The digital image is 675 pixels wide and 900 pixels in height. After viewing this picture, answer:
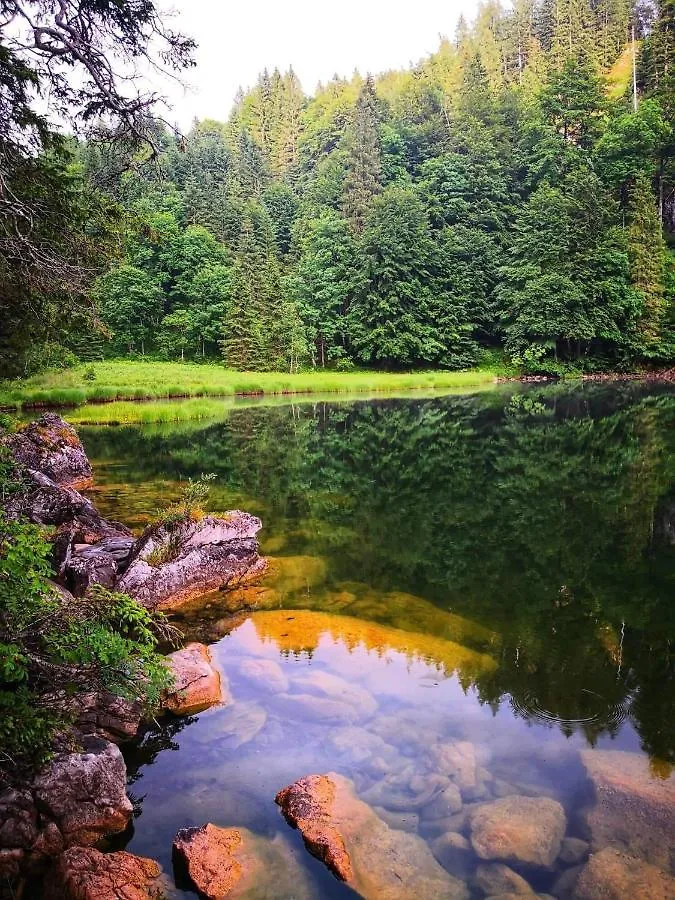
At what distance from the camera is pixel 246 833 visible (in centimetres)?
419

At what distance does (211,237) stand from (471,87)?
1491 inches

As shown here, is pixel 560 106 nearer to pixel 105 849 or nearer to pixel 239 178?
pixel 239 178

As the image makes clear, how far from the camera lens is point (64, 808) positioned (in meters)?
3.95

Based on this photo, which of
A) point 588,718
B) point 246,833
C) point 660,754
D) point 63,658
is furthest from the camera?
point 588,718

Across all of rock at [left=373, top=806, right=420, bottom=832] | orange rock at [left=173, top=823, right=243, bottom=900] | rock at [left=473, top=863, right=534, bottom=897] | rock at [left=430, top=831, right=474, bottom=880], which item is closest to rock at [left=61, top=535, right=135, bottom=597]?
orange rock at [left=173, top=823, right=243, bottom=900]

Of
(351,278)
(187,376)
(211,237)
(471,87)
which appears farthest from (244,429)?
(471,87)

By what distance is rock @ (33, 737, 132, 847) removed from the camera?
12.9 ft

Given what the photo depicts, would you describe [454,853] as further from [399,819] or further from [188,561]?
[188,561]

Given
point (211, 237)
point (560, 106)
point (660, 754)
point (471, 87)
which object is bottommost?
point (660, 754)

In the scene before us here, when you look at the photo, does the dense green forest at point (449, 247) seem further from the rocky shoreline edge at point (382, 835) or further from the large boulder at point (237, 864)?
the large boulder at point (237, 864)

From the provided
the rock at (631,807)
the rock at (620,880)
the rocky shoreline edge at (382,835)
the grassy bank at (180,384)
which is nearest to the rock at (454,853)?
the rocky shoreline edge at (382,835)

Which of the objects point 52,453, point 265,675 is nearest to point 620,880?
point 265,675

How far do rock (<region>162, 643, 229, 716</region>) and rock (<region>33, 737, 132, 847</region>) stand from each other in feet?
4.14

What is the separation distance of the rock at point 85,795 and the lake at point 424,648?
8.8 inches
